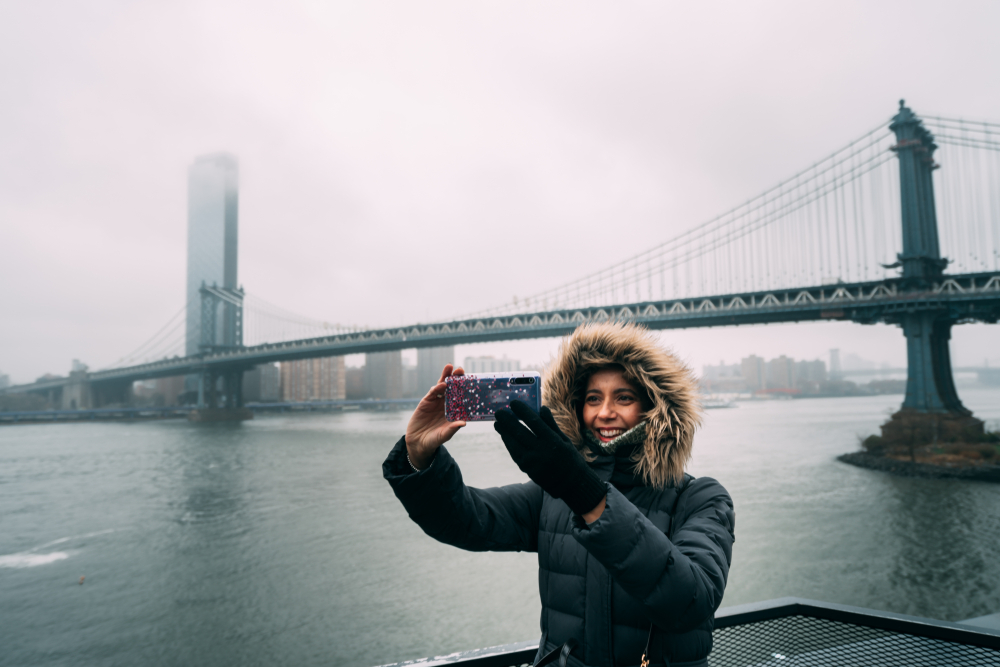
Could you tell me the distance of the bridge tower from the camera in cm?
1909

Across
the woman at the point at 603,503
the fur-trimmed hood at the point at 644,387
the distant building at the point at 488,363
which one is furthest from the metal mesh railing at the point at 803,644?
the distant building at the point at 488,363

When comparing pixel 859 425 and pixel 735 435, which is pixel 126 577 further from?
pixel 859 425

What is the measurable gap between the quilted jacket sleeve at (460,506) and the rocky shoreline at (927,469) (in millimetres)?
19786

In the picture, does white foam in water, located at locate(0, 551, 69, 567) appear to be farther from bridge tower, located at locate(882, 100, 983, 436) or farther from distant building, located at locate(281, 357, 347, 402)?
distant building, located at locate(281, 357, 347, 402)

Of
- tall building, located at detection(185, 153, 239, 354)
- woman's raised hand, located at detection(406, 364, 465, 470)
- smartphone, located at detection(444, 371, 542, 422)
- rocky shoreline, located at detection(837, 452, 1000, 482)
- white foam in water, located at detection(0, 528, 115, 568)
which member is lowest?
white foam in water, located at detection(0, 528, 115, 568)

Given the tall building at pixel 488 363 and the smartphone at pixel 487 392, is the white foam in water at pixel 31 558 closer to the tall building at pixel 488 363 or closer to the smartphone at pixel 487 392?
the smartphone at pixel 487 392

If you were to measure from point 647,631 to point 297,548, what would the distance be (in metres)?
10.6

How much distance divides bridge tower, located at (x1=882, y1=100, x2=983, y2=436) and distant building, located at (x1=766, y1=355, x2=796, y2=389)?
3814cm

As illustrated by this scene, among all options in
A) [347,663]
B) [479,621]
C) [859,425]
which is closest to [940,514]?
[479,621]

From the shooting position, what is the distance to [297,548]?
10016 mm

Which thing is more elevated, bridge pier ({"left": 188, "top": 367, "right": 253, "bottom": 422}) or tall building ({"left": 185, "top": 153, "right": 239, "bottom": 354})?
tall building ({"left": 185, "top": 153, "right": 239, "bottom": 354})

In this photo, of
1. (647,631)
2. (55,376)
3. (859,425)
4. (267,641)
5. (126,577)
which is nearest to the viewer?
(647,631)

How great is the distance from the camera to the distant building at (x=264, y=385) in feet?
198

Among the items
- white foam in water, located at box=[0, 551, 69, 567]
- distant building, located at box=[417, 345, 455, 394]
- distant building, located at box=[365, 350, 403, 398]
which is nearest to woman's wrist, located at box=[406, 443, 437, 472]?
white foam in water, located at box=[0, 551, 69, 567]
